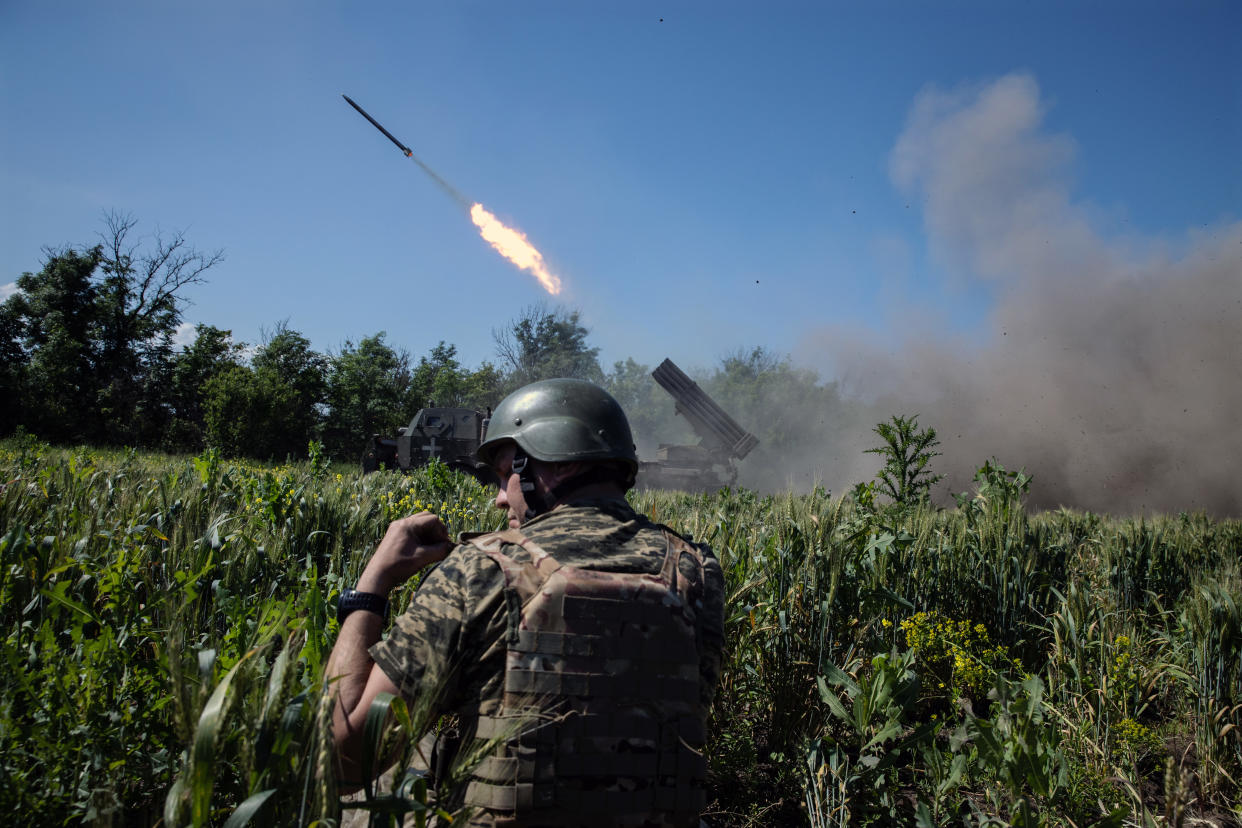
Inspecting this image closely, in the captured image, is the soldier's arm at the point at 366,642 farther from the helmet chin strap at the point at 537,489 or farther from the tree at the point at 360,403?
the tree at the point at 360,403

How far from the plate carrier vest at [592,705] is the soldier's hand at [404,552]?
0.30 m

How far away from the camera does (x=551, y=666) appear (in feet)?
6.18

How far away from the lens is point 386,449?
935 inches

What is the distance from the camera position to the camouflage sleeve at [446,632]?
1.88 m

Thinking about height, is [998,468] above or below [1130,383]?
below

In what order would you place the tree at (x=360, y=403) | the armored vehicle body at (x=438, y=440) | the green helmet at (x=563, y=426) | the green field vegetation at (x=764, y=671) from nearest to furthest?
the green field vegetation at (x=764, y=671)
the green helmet at (x=563, y=426)
the armored vehicle body at (x=438, y=440)
the tree at (x=360, y=403)

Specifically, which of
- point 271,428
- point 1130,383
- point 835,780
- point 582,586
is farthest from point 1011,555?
point 271,428

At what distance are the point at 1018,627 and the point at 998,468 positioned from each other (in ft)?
12.6

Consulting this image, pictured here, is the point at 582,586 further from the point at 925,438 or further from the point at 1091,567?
the point at 925,438

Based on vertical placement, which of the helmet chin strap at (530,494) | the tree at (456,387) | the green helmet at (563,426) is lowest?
the helmet chin strap at (530,494)

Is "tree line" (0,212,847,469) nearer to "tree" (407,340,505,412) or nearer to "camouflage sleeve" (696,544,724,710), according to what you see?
"tree" (407,340,505,412)

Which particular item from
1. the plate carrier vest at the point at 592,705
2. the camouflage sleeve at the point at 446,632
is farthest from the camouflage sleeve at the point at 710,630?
the camouflage sleeve at the point at 446,632

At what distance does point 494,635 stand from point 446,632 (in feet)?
0.43

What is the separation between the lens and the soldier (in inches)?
72.7
